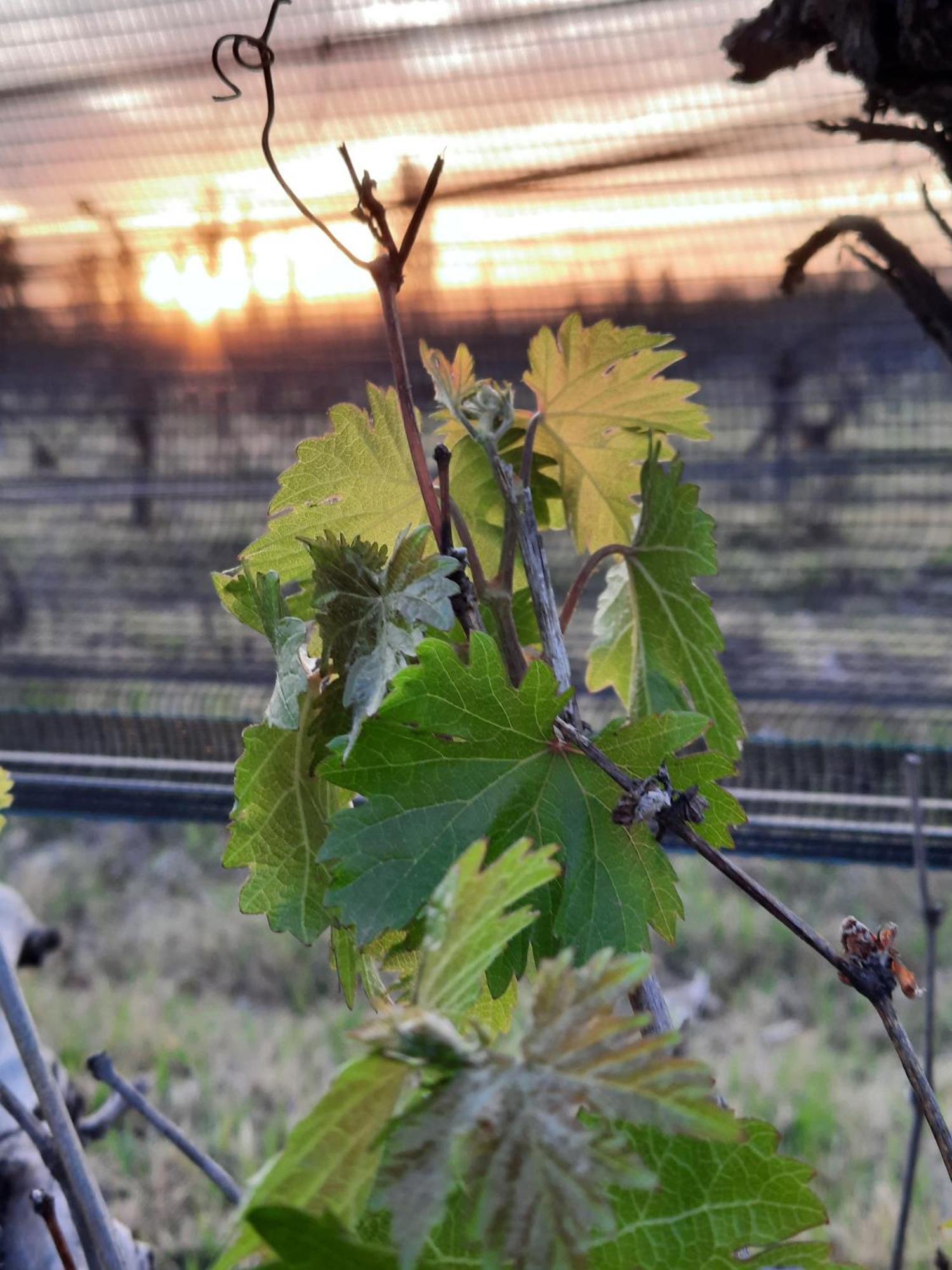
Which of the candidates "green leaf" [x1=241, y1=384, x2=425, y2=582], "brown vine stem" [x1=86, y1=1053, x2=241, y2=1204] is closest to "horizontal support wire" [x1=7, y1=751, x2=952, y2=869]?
"brown vine stem" [x1=86, y1=1053, x2=241, y2=1204]

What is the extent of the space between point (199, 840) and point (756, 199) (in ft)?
4.07

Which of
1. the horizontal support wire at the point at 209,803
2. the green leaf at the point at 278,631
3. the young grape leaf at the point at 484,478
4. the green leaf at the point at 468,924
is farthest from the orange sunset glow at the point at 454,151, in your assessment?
the green leaf at the point at 468,924

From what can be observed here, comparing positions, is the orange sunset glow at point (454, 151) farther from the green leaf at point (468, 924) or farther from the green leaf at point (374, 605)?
→ the green leaf at point (468, 924)

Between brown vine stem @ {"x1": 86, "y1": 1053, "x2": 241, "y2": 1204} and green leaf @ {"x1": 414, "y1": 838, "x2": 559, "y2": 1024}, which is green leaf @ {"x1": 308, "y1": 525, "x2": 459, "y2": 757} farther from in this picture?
brown vine stem @ {"x1": 86, "y1": 1053, "x2": 241, "y2": 1204}

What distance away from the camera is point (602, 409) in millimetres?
420

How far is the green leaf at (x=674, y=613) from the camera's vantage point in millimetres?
397

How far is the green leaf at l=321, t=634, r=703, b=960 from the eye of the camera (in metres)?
0.29

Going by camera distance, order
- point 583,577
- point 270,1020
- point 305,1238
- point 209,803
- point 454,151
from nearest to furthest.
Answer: point 305,1238
point 583,577
point 209,803
point 454,151
point 270,1020

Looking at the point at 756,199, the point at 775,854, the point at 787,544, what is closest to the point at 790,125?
the point at 756,199

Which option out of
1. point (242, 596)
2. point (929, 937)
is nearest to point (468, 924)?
point (242, 596)

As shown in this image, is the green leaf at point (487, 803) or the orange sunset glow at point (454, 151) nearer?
the green leaf at point (487, 803)

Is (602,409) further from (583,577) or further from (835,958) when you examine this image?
(835,958)

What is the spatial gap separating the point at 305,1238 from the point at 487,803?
14cm

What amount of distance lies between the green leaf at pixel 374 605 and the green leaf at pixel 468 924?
0.07 meters
